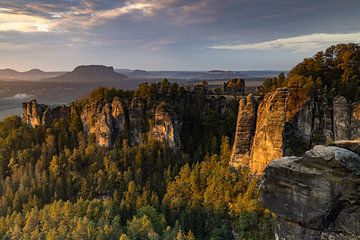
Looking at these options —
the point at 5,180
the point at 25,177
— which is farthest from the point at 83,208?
the point at 5,180

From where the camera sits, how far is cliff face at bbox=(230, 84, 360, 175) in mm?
48281

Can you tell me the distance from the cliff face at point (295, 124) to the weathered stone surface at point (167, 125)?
17.2 metres

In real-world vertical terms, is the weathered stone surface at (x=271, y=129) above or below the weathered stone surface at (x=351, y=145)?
below

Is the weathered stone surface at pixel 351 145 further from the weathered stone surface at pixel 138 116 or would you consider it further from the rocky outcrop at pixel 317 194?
Result: the weathered stone surface at pixel 138 116

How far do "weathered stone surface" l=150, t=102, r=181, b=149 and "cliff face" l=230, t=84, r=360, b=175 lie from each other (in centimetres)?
1724

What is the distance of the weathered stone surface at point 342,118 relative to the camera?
159 feet

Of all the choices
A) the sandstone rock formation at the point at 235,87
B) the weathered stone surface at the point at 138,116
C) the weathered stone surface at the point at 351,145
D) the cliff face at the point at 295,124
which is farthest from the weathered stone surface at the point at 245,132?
the weathered stone surface at the point at 351,145

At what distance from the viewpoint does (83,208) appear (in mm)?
50375

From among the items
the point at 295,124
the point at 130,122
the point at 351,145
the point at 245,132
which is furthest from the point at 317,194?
the point at 130,122

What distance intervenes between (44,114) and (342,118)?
6201 cm

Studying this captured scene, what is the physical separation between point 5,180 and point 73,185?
1196cm

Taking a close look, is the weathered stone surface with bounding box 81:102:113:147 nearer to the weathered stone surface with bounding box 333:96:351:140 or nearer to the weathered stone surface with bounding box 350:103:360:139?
the weathered stone surface with bounding box 333:96:351:140

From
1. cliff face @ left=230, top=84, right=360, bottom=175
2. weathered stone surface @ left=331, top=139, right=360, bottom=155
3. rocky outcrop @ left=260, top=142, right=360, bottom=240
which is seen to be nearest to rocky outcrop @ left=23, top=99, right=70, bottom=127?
cliff face @ left=230, top=84, right=360, bottom=175

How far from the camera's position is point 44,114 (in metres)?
80.6
